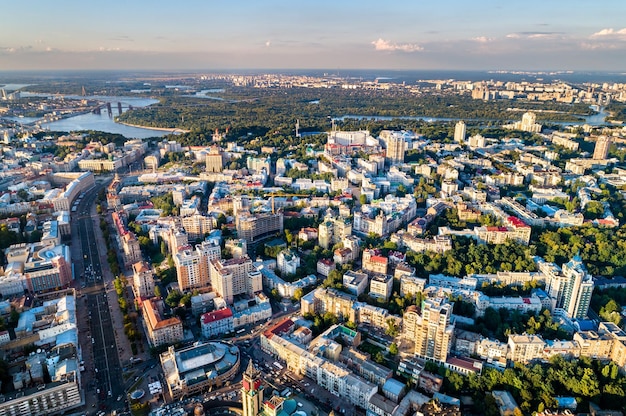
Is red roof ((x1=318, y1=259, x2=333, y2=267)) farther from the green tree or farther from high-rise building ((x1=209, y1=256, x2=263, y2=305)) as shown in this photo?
the green tree

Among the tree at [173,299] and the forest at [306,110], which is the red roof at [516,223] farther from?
the forest at [306,110]

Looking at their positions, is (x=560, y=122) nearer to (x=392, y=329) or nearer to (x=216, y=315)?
(x=392, y=329)

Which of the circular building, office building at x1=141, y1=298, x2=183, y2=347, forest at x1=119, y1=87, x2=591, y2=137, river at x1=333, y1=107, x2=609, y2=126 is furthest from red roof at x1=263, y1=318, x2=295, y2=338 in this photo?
river at x1=333, y1=107, x2=609, y2=126

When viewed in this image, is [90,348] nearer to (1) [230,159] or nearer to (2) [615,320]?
(2) [615,320]

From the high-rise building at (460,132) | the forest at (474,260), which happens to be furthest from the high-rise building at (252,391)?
the high-rise building at (460,132)

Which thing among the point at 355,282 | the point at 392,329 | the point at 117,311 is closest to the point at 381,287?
the point at 355,282

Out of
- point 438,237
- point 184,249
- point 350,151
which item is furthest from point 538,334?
point 350,151
